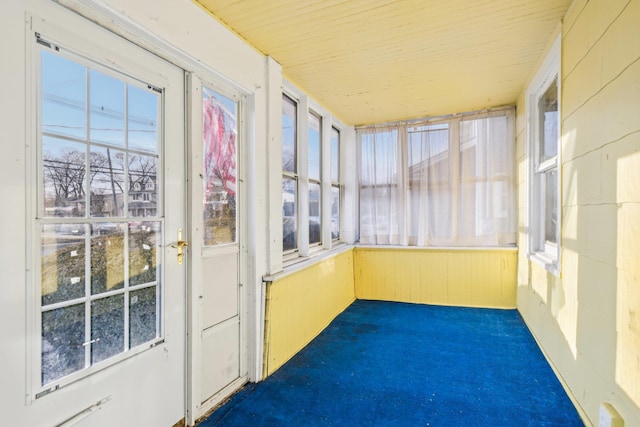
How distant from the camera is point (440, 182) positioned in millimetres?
4402

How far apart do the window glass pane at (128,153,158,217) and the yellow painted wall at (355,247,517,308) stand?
334 centimetres

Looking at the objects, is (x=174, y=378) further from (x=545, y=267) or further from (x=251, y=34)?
(x=545, y=267)

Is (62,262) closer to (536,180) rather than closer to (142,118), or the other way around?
(142,118)

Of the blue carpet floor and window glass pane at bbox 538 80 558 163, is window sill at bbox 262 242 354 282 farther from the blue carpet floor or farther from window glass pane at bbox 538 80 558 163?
window glass pane at bbox 538 80 558 163

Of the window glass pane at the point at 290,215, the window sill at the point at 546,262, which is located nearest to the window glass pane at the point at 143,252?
the window glass pane at the point at 290,215

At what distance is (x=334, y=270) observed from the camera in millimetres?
4031

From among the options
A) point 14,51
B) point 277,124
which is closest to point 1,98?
point 14,51

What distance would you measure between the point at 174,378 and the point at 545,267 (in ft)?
9.02

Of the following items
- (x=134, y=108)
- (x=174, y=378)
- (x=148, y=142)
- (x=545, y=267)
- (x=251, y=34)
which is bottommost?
(x=174, y=378)

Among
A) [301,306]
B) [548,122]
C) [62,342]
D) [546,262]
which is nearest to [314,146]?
[301,306]

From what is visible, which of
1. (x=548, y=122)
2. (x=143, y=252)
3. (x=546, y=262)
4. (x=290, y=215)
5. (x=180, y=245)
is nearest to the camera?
(x=143, y=252)

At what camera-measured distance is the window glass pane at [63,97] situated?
1.33 m

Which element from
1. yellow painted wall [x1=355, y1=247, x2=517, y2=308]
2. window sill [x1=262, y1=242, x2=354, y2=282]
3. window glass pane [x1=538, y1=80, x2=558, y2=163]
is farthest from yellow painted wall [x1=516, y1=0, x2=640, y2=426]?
window sill [x1=262, y1=242, x2=354, y2=282]

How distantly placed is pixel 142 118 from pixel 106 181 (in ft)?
1.27
